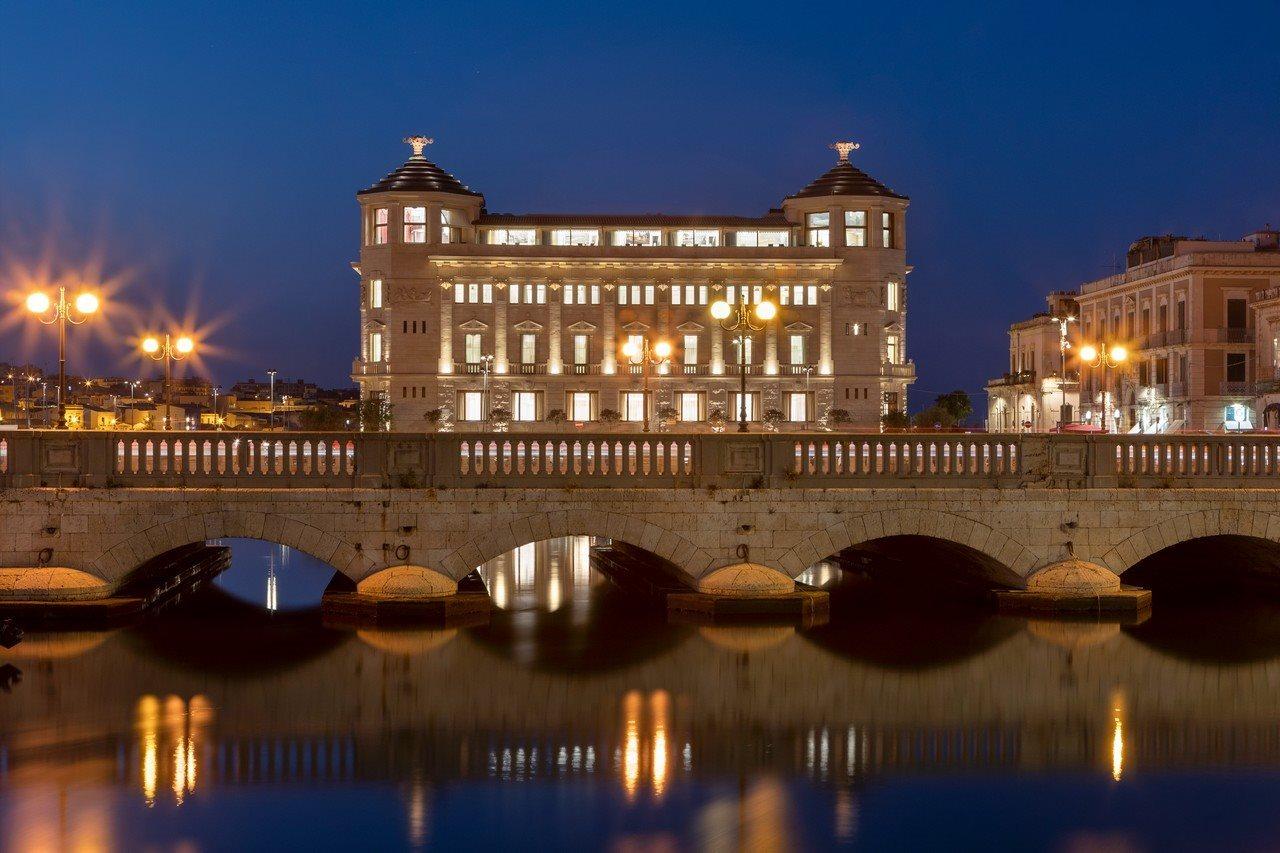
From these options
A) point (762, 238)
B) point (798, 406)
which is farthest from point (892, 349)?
point (762, 238)

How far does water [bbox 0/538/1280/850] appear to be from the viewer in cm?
1606

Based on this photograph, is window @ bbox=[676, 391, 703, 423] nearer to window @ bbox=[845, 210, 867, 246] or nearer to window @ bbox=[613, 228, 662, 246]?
window @ bbox=[613, 228, 662, 246]

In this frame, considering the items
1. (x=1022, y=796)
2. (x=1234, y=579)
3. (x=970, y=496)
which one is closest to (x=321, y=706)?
(x=1022, y=796)

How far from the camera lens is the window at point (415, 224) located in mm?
105438

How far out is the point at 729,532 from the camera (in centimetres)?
2558

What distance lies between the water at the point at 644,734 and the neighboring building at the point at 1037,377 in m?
74.9

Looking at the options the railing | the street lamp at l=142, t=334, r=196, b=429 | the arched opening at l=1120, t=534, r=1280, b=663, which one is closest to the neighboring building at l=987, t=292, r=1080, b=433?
the arched opening at l=1120, t=534, r=1280, b=663

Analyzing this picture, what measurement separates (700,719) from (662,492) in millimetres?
5648

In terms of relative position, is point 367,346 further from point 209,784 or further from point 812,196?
point 209,784

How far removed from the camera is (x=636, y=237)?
Answer: 107312 mm

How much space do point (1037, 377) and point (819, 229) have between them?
19.3m

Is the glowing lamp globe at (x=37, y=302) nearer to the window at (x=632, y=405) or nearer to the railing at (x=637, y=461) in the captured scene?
the railing at (x=637, y=461)

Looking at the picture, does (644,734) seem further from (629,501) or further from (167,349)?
(167,349)

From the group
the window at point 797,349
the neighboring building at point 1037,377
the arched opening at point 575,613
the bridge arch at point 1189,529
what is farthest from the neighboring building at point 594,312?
the bridge arch at point 1189,529
